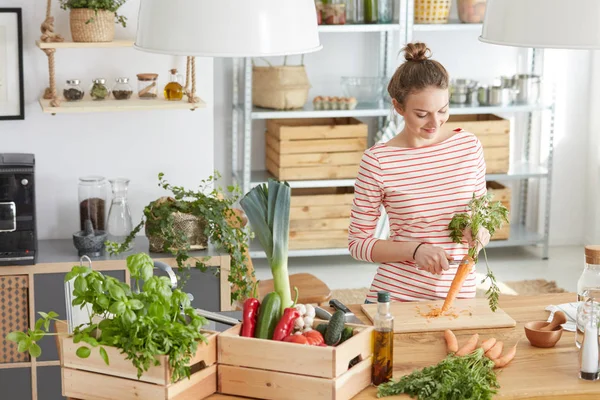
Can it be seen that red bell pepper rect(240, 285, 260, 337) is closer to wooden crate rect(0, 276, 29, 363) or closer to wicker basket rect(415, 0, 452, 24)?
wooden crate rect(0, 276, 29, 363)

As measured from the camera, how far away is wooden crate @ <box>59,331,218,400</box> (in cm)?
201

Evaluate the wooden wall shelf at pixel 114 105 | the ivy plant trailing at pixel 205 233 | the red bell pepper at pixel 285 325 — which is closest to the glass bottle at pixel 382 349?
the red bell pepper at pixel 285 325

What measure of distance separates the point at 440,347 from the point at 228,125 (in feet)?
13.3

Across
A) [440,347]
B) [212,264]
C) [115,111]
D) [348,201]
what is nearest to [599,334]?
[440,347]

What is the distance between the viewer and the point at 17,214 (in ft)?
12.5

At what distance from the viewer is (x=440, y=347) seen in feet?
7.84

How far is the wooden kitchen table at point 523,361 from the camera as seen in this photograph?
2121mm

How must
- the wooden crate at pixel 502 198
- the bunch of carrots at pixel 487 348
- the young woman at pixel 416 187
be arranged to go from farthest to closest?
the wooden crate at pixel 502 198
the young woman at pixel 416 187
the bunch of carrots at pixel 487 348

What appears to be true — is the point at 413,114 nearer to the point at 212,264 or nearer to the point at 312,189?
the point at 212,264

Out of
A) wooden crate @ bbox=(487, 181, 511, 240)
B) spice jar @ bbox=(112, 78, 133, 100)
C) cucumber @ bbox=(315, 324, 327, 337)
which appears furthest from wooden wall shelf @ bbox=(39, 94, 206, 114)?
wooden crate @ bbox=(487, 181, 511, 240)

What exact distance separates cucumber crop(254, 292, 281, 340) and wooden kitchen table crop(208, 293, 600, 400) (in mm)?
158

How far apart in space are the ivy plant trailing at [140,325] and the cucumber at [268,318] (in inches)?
6.0

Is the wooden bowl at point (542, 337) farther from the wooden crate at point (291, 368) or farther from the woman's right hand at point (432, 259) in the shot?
the wooden crate at point (291, 368)

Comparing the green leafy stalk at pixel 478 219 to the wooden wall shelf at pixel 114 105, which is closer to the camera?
the green leafy stalk at pixel 478 219
